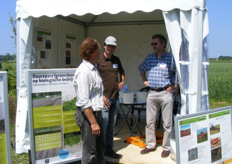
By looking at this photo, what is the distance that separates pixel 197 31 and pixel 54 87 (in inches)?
72.3

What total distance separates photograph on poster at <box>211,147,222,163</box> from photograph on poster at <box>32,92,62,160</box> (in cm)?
173

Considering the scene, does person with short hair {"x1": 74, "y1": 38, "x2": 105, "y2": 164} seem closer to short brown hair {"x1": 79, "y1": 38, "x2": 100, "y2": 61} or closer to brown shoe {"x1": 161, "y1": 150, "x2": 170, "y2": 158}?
short brown hair {"x1": 79, "y1": 38, "x2": 100, "y2": 61}

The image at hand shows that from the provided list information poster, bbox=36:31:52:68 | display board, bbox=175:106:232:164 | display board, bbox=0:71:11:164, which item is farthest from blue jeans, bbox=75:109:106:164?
information poster, bbox=36:31:52:68

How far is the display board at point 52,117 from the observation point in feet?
10.1

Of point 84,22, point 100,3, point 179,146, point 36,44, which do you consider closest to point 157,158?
point 179,146

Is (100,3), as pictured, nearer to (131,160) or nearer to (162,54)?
(162,54)

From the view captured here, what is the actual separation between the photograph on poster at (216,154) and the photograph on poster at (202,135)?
19cm

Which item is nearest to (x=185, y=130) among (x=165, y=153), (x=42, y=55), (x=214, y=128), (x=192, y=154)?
(x=192, y=154)

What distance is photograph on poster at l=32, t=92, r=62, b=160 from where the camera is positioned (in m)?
3.09

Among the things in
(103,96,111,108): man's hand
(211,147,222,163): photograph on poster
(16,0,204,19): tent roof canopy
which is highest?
(16,0,204,19): tent roof canopy

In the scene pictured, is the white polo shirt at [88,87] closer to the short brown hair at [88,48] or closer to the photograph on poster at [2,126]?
the short brown hair at [88,48]

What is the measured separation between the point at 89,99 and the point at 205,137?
118 cm

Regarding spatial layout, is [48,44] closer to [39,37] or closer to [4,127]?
[39,37]

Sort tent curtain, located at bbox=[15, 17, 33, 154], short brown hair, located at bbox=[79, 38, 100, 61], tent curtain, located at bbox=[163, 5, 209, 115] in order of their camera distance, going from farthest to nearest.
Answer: tent curtain, located at bbox=[15, 17, 33, 154], tent curtain, located at bbox=[163, 5, 209, 115], short brown hair, located at bbox=[79, 38, 100, 61]
